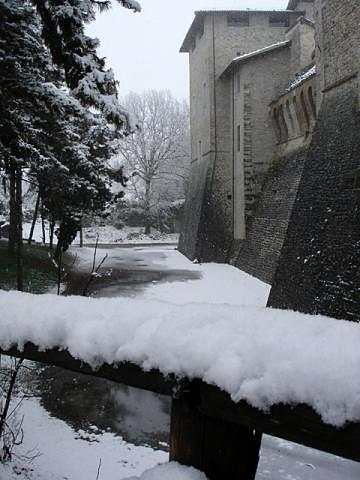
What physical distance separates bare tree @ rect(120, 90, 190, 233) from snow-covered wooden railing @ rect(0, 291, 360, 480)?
38.7m

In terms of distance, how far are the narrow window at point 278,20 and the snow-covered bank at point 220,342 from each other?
24614 mm

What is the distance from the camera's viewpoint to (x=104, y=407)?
6.80 metres

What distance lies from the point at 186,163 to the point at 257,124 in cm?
2438

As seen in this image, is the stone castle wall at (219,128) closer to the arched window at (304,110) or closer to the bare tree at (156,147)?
the arched window at (304,110)

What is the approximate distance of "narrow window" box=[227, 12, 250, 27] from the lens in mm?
22667

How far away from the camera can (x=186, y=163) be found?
4412cm

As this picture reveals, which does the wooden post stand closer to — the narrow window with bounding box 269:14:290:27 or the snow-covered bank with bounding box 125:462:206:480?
the snow-covered bank with bounding box 125:462:206:480

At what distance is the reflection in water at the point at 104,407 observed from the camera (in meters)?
6.04

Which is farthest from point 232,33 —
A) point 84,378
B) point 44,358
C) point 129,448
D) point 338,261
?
point 44,358

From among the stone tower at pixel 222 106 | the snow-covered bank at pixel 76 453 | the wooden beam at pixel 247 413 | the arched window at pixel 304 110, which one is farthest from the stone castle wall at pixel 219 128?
the wooden beam at pixel 247 413

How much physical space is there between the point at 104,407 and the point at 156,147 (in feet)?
121

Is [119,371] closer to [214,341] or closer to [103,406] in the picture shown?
[214,341]

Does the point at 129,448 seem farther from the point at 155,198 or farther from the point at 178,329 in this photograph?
A: the point at 155,198

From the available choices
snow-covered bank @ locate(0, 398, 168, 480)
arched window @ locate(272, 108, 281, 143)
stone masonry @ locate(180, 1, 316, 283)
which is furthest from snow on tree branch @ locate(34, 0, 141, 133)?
arched window @ locate(272, 108, 281, 143)
